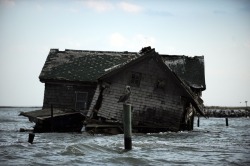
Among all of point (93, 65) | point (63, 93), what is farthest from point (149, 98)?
point (93, 65)

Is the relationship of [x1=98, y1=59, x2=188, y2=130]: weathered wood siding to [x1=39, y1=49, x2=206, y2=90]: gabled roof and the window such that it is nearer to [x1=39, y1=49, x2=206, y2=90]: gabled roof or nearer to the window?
[x1=39, y1=49, x2=206, y2=90]: gabled roof

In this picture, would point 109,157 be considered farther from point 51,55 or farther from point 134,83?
point 51,55

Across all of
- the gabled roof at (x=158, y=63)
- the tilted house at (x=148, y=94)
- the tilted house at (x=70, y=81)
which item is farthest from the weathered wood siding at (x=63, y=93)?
the gabled roof at (x=158, y=63)

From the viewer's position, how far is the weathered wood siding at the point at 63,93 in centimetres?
2691

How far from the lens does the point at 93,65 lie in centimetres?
2919

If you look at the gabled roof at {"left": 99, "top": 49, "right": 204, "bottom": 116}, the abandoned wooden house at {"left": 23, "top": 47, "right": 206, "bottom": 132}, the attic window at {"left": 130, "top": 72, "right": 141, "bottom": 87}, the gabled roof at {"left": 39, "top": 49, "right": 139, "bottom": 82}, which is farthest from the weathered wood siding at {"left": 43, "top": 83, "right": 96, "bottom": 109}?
the attic window at {"left": 130, "top": 72, "right": 141, "bottom": 87}

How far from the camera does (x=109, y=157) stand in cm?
1110

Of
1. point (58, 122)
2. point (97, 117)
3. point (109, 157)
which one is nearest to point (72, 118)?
point (58, 122)

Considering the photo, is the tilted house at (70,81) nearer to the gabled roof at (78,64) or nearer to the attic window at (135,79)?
the gabled roof at (78,64)

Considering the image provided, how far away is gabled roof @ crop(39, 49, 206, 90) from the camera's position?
27109 millimetres

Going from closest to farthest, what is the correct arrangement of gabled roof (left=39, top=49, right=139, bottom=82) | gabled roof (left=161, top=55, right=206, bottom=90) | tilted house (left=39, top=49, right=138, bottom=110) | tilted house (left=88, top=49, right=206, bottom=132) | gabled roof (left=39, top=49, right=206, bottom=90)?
tilted house (left=88, top=49, right=206, bottom=132), gabled roof (left=161, top=55, right=206, bottom=90), tilted house (left=39, top=49, right=138, bottom=110), gabled roof (left=39, top=49, right=206, bottom=90), gabled roof (left=39, top=49, right=139, bottom=82)

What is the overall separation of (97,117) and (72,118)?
254 centimetres

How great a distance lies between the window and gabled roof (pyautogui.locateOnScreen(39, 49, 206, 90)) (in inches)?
49.1

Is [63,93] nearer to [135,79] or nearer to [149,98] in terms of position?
[135,79]
